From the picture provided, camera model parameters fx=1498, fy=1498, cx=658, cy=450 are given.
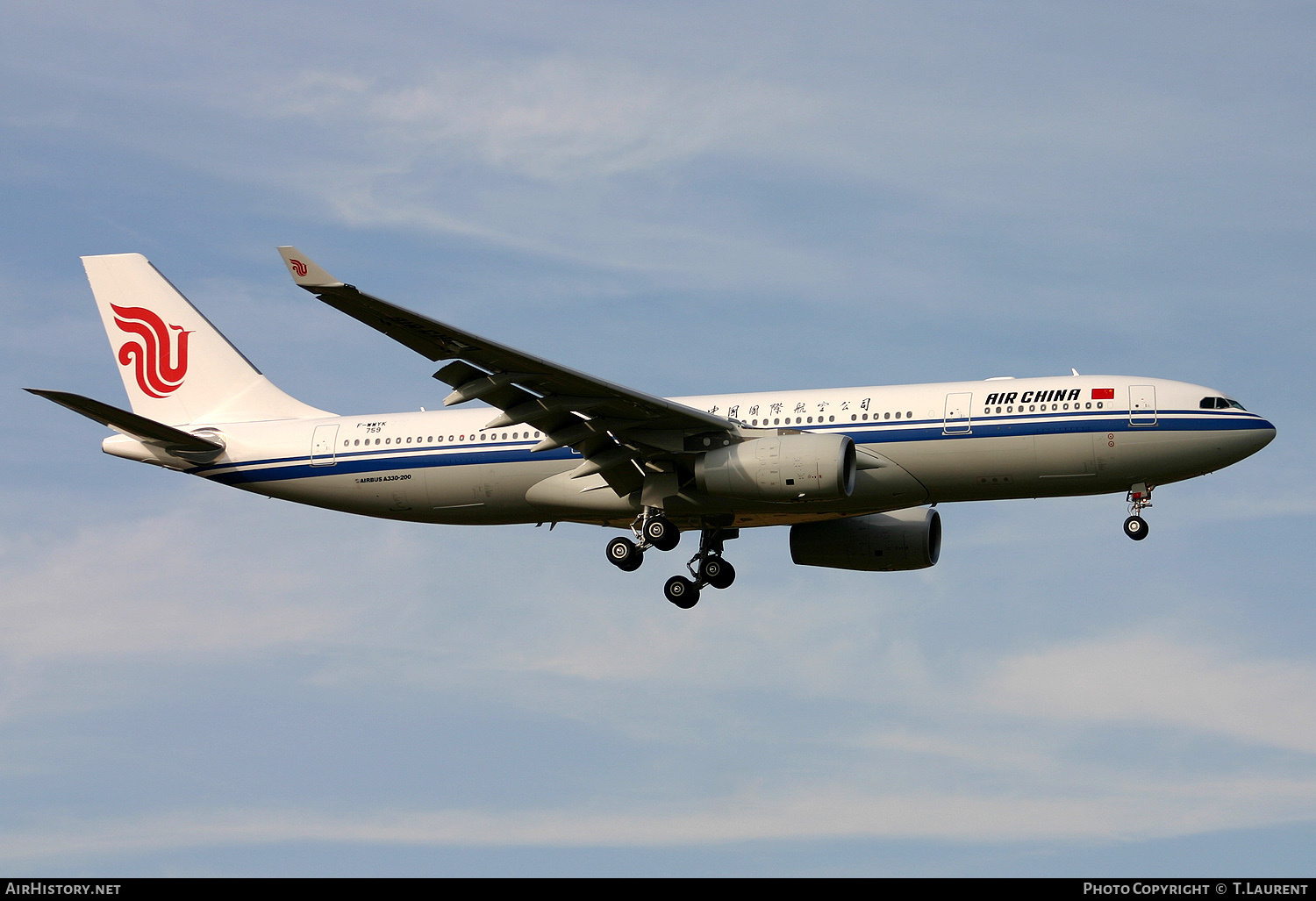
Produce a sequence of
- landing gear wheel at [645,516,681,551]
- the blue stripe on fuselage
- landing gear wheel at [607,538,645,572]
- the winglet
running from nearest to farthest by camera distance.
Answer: the winglet, the blue stripe on fuselage, landing gear wheel at [645,516,681,551], landing gear wheel at [607,538,645,572]

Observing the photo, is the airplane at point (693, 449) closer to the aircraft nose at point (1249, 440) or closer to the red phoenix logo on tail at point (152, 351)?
the aircraft nose at point (1249, 440)

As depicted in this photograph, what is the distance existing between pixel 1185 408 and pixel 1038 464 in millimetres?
3591

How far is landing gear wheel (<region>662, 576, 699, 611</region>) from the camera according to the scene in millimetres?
39094

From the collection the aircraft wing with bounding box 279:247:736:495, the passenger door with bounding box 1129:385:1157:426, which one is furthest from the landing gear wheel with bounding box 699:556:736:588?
the passenger door with bounding box 1129:385:1157:426

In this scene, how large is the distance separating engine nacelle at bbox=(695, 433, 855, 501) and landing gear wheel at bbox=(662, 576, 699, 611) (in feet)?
17.5

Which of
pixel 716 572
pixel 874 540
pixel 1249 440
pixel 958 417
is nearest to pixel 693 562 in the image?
pixel 716 572

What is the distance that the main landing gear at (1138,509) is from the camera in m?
34.5

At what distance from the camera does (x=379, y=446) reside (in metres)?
39.0

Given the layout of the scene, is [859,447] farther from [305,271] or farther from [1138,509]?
[305,271]

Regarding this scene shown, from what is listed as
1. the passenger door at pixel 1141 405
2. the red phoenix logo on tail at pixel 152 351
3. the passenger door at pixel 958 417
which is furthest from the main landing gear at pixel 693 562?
the red phoenix logo on tail at pixel 152 351

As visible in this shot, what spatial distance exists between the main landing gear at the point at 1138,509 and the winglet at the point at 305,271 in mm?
18580

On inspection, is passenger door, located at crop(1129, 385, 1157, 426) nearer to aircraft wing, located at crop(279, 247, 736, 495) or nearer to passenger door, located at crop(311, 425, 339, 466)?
aircraft wing, located at crop(279, 247, 736, 495)
